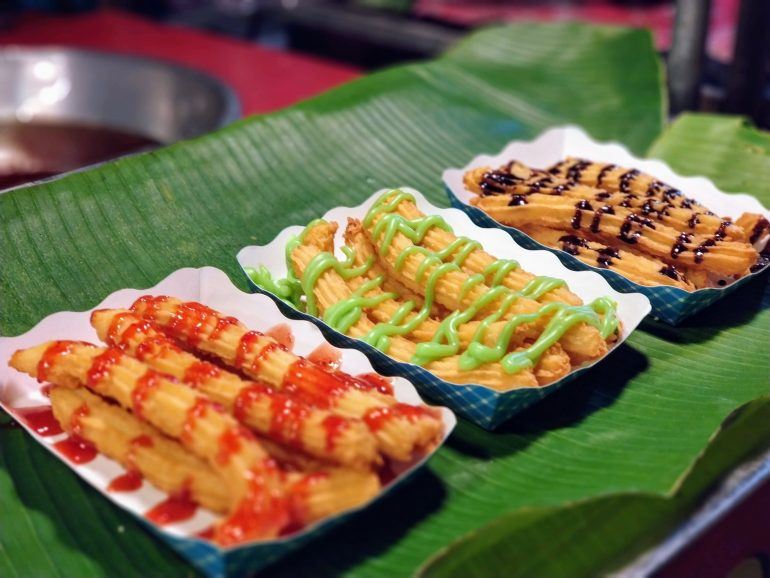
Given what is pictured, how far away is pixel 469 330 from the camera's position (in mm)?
2391

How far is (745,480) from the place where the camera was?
2021 millimetres

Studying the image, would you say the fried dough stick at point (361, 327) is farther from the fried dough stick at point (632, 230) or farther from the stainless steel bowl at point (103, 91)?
the stainless steel bowl at point (103, 91)

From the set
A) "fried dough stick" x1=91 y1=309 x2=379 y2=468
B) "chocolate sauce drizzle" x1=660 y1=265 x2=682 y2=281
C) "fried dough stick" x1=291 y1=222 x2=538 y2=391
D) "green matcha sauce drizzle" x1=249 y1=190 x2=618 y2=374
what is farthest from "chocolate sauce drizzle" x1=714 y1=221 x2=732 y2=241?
"fried dough stick" x1=91 y1=309 x2=379 y2=468

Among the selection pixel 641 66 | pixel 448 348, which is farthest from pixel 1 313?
pixel 641 66

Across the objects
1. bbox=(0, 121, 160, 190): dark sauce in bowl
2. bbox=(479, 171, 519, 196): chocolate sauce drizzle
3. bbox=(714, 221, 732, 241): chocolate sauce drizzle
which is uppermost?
bbox=(479, 171, 519, 196): chocolate sauce drizzle

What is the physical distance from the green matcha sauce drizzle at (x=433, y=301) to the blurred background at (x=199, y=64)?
6.14ft

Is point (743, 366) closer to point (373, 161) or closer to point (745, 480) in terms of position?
point (745, 480)

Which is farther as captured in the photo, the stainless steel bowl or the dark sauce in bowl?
the stainless steel bowl

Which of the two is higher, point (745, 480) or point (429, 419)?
point (429, 419)

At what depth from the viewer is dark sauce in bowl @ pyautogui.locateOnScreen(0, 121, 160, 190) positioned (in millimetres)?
4508

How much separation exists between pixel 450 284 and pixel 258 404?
0.82m

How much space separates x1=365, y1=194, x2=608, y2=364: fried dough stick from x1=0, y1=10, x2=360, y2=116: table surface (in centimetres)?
304

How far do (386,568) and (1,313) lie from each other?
1.61m

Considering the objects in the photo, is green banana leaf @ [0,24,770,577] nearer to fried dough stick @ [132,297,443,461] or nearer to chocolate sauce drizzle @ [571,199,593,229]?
fried dough stick @ [132,297,443,461]
